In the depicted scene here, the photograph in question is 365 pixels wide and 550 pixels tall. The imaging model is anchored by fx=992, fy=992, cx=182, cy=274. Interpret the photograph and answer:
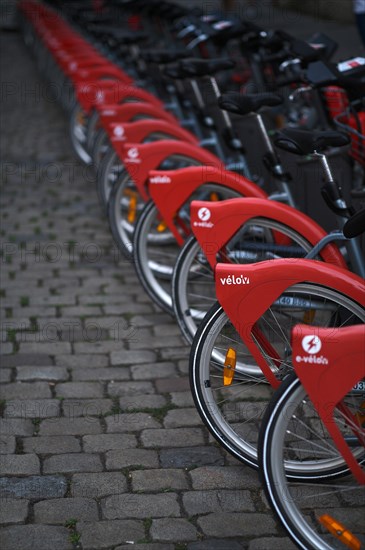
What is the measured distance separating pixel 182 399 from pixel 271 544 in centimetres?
127

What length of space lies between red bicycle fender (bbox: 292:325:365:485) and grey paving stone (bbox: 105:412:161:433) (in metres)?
1.38

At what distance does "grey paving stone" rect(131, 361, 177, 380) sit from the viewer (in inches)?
185

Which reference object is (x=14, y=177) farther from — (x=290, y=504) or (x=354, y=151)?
(x=290, y=504)

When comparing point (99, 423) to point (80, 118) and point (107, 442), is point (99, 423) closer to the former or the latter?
point (107, 442)

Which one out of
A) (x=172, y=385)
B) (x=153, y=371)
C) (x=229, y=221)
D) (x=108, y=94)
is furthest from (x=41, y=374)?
(x=108, y=94)

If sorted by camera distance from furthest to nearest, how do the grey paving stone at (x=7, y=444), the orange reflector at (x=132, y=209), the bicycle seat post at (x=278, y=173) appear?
the orange reflector at (x=132, y=209)
the bicycle seat post at (x=278, y=173)
the grey paving stone at (x=7, y=444)

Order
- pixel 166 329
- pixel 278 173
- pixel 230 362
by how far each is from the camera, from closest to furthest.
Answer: pixel 230 362 → pixel 278 173 → pixel 166 329

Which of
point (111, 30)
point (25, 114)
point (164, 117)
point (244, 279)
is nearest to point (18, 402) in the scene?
point (244, 279)

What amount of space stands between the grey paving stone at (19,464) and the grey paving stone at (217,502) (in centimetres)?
61

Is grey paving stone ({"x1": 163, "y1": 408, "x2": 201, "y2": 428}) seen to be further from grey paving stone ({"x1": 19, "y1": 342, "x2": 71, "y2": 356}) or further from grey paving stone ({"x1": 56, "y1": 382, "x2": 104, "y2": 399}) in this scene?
grey paving stone ({"x1": 19, "y1": 342, "x2": 71, "y2": 356})

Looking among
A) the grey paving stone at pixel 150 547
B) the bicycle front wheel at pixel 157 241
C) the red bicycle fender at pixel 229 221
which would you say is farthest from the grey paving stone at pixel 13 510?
the bicycle front wheel at pixel 157 241

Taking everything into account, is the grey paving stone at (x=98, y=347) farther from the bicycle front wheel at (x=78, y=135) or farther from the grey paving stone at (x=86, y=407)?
the bicycle front wheel at (x=78, y=135)

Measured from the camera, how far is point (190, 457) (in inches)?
152

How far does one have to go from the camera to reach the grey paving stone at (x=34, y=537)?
10.6 ft
